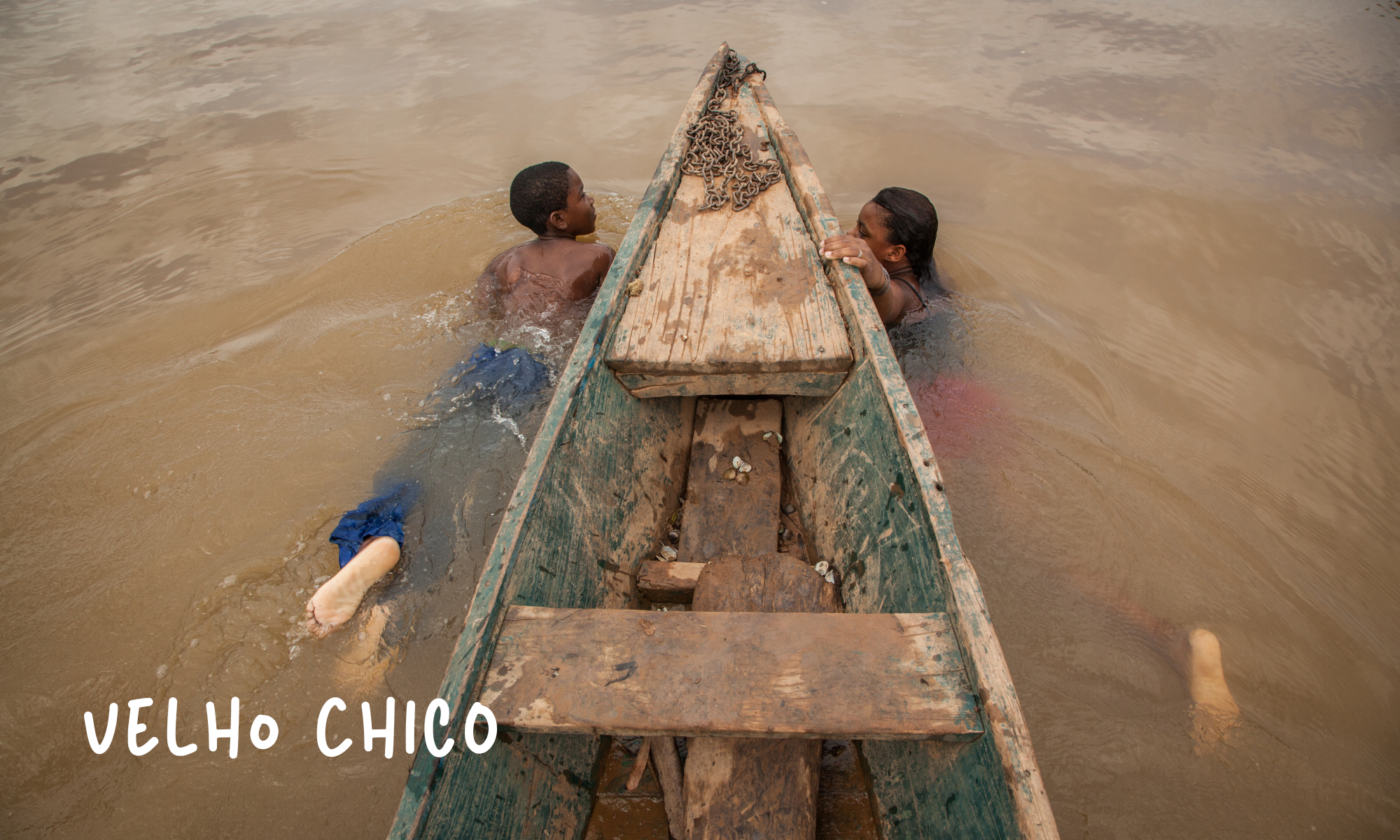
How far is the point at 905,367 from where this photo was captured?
11.9ft

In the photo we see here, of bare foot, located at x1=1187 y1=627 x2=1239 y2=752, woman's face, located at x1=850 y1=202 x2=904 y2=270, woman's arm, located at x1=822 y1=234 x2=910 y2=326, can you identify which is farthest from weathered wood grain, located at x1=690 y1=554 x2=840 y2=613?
woman's face, located at x1=850 y1=202 x2=904 y2=270

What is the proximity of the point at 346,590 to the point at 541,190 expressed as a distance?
2.32m

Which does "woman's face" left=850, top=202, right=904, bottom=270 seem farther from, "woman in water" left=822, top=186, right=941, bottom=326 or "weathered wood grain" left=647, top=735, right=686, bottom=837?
"weathered wood grain" left=647, top=735, right=686, bottom=837

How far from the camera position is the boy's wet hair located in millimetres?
3543

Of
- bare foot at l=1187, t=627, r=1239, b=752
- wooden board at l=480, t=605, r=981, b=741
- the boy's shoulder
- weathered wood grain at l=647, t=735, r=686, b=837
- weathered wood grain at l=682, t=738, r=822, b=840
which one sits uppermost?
the boy's shoulder

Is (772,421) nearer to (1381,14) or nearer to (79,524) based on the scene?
(79,524)

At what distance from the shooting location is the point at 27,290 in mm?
4617

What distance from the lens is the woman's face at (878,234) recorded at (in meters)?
3.55

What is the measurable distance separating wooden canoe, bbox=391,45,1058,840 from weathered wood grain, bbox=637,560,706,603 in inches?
2.2

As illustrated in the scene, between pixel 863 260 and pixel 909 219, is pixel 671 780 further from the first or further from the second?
pixel 909 219

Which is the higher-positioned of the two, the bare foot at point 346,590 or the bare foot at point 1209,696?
the bare foot at point 346,590

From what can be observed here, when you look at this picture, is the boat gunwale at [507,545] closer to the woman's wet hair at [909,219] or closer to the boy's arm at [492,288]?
the boy's arm at [492,288]

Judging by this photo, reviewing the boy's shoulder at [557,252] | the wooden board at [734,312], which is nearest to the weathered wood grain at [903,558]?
the wooden board at [734,312]

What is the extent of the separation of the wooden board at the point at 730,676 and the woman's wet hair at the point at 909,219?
8.44 feet
